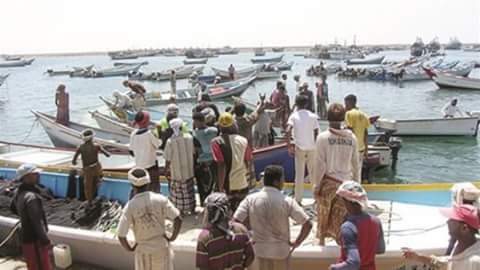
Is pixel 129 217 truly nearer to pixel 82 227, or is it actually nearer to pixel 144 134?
pixel 144 134

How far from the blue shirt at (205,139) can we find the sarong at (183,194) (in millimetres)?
355

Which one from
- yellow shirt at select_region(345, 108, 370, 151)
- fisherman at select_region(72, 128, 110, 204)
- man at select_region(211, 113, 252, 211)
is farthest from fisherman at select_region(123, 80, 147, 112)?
man at select_region(211, 113, 252, 211)

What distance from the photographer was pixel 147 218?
433 centimetres

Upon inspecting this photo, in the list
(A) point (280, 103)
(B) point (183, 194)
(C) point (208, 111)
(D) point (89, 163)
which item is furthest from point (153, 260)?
(A) point (280, 103)

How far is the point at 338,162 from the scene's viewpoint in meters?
4.93

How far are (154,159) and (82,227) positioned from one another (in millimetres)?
1628

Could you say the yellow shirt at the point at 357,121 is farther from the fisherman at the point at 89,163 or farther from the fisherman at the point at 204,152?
the fisherman at the point at 89,163

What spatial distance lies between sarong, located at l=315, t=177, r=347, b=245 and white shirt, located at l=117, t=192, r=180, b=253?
5.28 ft

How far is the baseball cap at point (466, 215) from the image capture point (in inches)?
129

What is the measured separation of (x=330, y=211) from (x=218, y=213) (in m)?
1.74

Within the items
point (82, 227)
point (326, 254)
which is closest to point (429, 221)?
point (326, 254)

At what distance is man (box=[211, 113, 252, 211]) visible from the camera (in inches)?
217

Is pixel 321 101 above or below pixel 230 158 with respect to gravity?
below

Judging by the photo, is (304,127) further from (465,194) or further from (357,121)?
(465,194)
